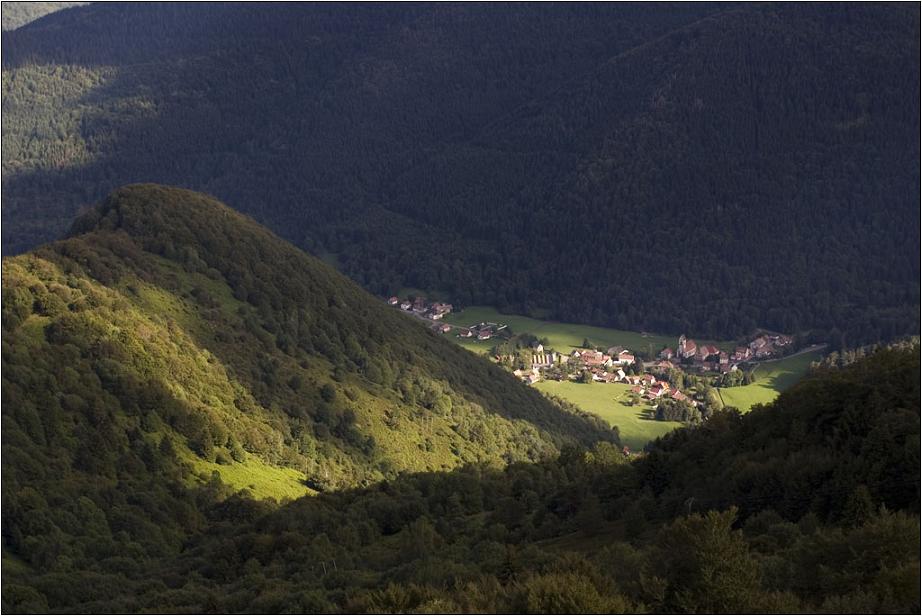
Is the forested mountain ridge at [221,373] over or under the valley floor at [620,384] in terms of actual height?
over

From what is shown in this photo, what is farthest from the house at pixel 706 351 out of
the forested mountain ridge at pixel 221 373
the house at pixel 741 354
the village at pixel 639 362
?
the forested mountain ridge at pixel 221 373

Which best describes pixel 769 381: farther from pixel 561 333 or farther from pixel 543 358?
pixel 561 333

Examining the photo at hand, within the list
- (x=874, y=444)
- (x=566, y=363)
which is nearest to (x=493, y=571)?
(x=874, y=444)

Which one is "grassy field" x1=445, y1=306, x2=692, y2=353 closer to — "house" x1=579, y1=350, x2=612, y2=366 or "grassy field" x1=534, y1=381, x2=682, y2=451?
"house" x1=579, y1=350, x2=612, y2=366

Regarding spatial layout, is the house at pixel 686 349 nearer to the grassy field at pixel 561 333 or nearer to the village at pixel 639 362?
the village at pixel 639 362

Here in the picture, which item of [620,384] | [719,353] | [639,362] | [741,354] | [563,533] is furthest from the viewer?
[719,353]

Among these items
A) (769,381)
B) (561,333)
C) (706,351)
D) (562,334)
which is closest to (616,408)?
(769,381)
